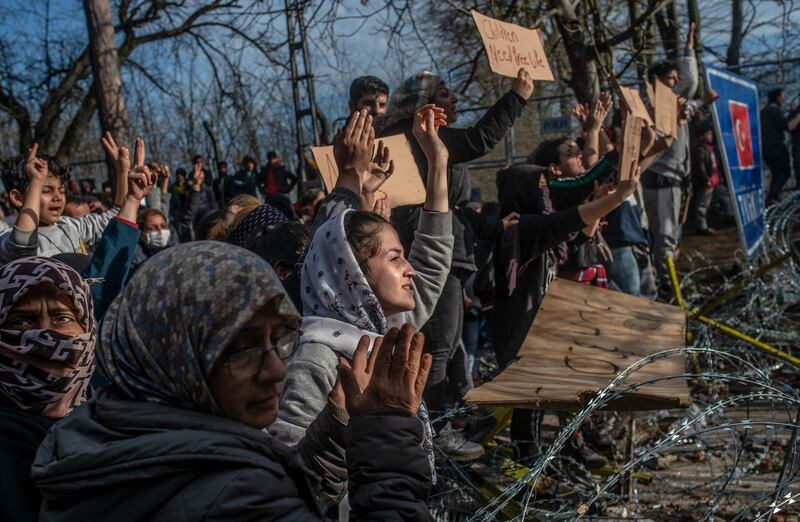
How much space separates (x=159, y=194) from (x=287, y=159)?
13.1 m

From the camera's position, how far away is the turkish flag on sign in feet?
17.6

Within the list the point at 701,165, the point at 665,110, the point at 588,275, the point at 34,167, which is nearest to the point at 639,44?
the point at 701,165

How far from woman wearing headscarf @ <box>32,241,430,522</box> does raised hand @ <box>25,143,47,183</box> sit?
2.40 metres

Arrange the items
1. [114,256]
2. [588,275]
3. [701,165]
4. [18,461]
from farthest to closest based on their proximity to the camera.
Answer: [701,165] → [588,275] → [114,256] → [18,461]

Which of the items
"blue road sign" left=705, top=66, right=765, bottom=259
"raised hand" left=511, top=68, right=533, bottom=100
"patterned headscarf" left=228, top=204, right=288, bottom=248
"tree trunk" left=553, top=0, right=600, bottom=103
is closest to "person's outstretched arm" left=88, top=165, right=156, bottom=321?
"patterned headscarf" left=228, top=204, right=288, bottom=248

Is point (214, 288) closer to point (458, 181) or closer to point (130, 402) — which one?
point (130, 402)

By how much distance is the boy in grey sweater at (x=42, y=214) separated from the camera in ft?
11.3

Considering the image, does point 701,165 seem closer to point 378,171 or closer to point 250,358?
point 378,171

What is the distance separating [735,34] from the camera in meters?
12.9

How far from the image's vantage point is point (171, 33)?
14672 mm

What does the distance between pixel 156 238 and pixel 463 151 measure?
2712mm

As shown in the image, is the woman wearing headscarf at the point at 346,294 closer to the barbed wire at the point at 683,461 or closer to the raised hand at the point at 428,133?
the raised hand at the point at 428,133

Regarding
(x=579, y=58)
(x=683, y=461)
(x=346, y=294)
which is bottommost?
(x=683, y=461)

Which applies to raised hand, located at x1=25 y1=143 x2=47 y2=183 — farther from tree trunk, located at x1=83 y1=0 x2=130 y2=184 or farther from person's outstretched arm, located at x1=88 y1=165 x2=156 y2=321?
tree trunk, located at x1=83 y1=0 x2=130 y2=184
